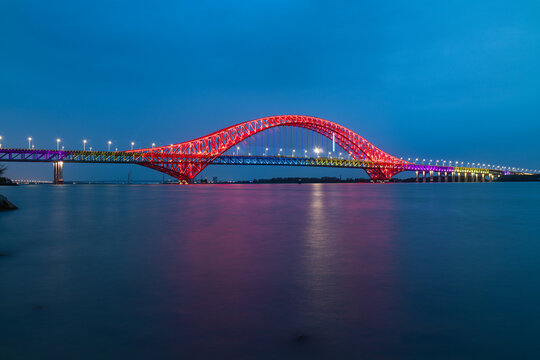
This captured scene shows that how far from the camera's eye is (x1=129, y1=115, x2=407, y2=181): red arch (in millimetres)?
60438

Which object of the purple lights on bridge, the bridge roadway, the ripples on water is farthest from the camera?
the purple lights on bridge

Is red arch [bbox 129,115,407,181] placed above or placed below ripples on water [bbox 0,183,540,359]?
above

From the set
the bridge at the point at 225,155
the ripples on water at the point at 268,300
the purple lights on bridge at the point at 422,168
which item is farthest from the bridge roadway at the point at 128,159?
the ripples on water at the point at 268,300

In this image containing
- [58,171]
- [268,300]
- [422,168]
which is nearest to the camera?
[268,300]

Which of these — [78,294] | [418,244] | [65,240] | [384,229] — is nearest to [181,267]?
[78,294]

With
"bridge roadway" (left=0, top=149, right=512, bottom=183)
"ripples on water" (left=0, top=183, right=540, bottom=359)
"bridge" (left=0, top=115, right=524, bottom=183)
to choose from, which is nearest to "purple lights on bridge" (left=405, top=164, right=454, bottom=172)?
"bridge" (left=0, top=115, right=524, bottom=183)

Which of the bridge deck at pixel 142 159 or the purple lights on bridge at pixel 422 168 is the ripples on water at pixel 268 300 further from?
the purple lights on bridge at pixel 422 168

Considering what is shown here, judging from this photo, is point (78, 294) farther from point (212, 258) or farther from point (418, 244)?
point (418, 244)

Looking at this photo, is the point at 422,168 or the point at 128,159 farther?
the point at 422,168

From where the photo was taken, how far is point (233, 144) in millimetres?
63750

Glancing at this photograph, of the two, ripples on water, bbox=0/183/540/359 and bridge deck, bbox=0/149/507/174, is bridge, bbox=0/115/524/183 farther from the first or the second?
ripples on water, bbox=0/183/540/359

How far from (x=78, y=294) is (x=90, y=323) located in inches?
32.4

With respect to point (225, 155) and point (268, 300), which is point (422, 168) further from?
point (268, 300)

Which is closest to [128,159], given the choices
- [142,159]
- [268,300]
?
[142,159]
